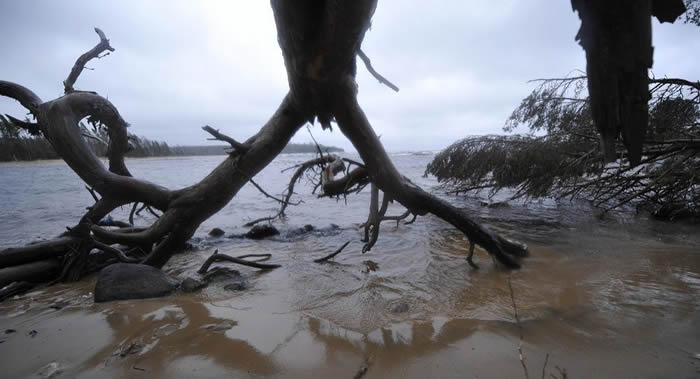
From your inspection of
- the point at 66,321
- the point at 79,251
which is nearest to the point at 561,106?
the point at 66,321

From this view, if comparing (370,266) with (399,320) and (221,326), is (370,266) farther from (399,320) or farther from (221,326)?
(221,326)

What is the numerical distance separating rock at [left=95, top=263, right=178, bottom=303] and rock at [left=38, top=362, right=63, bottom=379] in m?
1.02

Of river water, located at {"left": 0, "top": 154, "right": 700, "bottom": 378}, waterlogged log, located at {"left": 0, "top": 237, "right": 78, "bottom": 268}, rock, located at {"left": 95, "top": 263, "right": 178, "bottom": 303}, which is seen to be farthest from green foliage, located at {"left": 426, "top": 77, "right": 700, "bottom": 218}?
waterlogged log, located at {"left": 0, "top": 237, "right": 78, "bottom": 268}

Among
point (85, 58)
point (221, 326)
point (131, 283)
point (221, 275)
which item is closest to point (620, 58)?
point (221, 326)

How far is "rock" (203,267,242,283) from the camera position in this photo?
10.1 ft

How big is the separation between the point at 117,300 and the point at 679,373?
3.82 m

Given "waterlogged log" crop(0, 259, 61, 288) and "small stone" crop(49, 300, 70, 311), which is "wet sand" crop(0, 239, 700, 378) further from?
"waterlogged log" crop(0, 259, 61, 288)

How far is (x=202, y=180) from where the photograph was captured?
3.11 m

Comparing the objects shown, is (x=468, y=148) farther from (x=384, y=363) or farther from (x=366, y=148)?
(x=384, y=363)

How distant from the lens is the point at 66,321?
7.13ft

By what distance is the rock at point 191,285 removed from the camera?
2805 millimetres

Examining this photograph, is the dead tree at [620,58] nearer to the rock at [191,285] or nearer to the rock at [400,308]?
the rock at [400,308]

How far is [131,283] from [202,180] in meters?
1.14

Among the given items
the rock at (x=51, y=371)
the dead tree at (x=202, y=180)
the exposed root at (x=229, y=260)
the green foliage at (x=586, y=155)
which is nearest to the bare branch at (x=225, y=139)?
the dead tree at (x=202, y=180)
